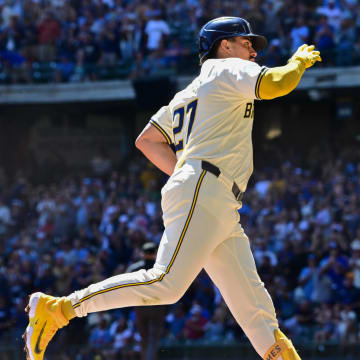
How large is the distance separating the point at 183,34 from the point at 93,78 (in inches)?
99.7

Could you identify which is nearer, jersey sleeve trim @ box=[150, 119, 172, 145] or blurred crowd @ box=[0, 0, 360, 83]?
jersey sleeve trim @ box=[150, 119, 172, 145]

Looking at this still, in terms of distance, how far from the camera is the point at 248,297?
4.32m

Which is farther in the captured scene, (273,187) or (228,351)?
(273,187)

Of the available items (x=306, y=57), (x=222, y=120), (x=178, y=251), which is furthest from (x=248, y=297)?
(x=306, y=57)

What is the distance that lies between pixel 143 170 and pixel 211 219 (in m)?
13.1

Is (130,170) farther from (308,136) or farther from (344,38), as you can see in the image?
(344,38)

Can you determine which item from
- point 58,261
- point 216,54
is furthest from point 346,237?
point 216,54

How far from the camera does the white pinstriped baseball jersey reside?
13.9 ft

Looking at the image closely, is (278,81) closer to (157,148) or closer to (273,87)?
(273,87)

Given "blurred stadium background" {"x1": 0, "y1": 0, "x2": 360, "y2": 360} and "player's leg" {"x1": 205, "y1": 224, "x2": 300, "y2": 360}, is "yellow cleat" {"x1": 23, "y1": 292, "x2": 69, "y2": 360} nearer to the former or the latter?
"player's leg" {"x1": 205, "y1": 224, "x2": 300, "y2": 360}

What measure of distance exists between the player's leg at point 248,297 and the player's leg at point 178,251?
116 mm

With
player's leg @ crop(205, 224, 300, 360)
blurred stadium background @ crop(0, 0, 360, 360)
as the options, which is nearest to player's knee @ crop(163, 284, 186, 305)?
player's leg @ crop(205, 224, 300, 360)

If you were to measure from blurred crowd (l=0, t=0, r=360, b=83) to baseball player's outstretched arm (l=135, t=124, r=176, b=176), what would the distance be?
34.3ft

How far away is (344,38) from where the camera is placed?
1493 cm
